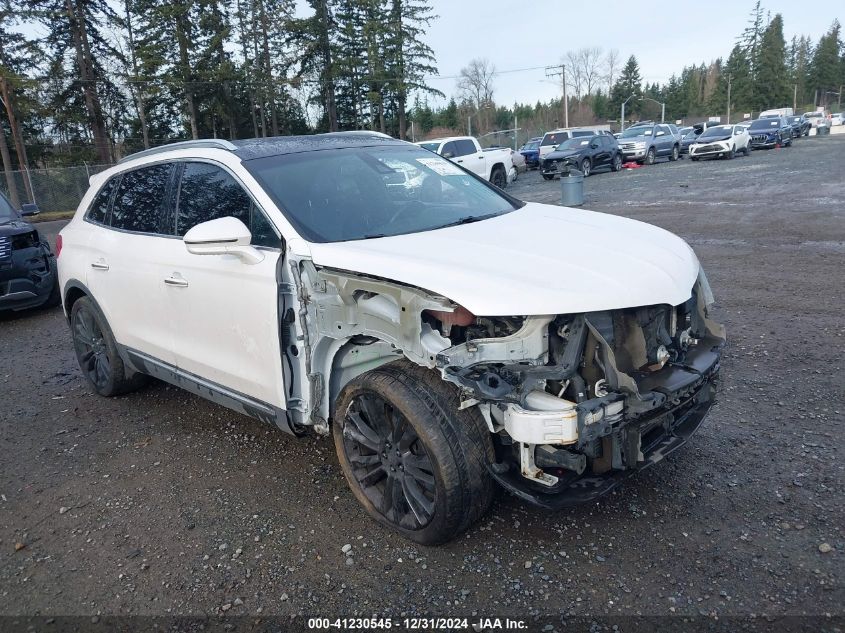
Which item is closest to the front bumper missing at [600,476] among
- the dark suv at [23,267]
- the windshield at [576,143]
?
the dark suv at [23,267]

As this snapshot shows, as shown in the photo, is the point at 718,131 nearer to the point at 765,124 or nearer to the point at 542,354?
the point at 765,124

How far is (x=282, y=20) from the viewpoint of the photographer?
4216 centimetres

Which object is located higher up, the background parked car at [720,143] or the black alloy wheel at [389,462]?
the background parked car at [720,143]

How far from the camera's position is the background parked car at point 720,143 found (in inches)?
1117

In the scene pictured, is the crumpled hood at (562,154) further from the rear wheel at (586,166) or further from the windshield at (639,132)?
the windshield at (639,132)

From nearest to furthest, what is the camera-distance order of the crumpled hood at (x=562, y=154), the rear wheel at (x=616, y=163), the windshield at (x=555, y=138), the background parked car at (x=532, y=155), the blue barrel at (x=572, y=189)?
the blue barrel at (x=572, y=189)
the crumpled hood at (x=562, y=154)
the rear wheel at (x=616, y=163)
the windshield at (x=555, y=138)
the background parked car at (x=532, y=155)

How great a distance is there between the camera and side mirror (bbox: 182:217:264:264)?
3.16 meters

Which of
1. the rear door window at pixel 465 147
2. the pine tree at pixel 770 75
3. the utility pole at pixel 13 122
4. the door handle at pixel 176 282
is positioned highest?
the pine tree at pixel 770 75

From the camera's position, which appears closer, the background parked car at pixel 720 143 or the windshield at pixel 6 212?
the windshield at pixel 6 212

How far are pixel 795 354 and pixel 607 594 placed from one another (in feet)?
11.0

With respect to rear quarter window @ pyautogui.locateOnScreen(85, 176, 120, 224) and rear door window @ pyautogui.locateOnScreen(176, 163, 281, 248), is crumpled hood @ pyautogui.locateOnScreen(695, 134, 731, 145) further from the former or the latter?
rear door window @ pyautogui.locateOnScreen(176, 163, 281, 248)

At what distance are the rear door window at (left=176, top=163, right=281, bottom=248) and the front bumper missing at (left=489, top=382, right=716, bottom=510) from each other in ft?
5.49

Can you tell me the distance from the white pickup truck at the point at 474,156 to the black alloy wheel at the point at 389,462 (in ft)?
56.3

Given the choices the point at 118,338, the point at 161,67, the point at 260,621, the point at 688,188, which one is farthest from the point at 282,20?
the point at 260,621
